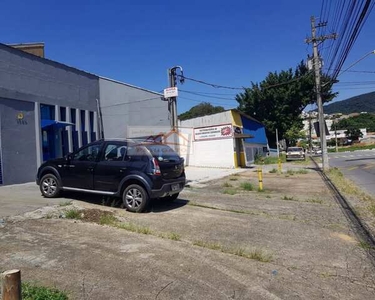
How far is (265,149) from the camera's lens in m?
44.9

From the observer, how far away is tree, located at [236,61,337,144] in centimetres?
4769

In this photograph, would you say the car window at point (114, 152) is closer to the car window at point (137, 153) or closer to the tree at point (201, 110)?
the car window at point (137, 153)

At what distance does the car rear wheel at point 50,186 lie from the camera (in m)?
9.42

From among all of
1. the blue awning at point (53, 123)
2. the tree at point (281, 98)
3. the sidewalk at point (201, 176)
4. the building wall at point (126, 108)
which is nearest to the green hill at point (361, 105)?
the tree at point (281, 98)

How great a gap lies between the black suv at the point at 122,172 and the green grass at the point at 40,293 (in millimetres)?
4340

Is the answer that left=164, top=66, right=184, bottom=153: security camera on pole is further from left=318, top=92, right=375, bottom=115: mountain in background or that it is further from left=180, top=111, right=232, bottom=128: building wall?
left=318, top=92, right=375, bottom=115: mountain in background

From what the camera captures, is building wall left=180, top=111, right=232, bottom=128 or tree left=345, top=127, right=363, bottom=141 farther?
tree left=345, top=127, right=363, bottom=141

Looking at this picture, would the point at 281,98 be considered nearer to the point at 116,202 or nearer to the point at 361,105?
the point at 116,202

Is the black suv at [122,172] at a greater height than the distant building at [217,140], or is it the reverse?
the distant building at [217,140]

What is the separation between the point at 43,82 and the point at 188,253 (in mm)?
13292

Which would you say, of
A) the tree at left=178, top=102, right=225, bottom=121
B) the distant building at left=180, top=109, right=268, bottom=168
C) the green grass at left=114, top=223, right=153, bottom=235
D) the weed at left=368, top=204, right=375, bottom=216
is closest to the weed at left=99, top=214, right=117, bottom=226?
the green grass at left=114, top=223, right=153, bottom=235

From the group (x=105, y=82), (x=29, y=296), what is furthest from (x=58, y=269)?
(x=105, y=82)

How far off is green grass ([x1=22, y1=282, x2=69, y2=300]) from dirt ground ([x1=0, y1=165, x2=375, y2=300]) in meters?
0.18

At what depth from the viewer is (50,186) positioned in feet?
31.3
